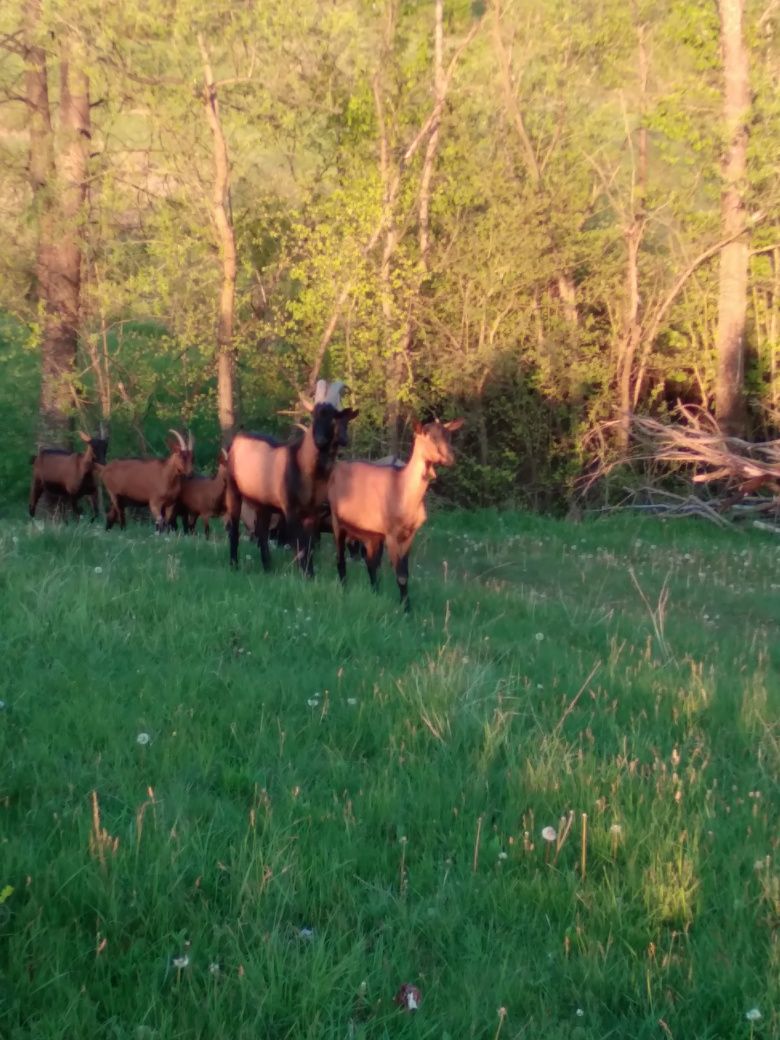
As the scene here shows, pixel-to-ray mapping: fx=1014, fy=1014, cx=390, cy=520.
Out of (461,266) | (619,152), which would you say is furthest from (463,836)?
(619,152)

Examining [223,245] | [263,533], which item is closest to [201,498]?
[223,245]

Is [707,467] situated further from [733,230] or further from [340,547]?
[340,547]

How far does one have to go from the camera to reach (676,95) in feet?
59.3

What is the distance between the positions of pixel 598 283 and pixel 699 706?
15.4 meters

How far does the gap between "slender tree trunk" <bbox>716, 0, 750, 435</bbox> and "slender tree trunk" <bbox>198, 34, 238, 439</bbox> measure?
8634 mm

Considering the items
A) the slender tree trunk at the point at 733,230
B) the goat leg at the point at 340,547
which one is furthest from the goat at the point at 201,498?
the slender tree trunk at the point at 733,230

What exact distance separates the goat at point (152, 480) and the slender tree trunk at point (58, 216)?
3744 millimetres

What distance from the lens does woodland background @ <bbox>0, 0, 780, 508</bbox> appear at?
1794cm

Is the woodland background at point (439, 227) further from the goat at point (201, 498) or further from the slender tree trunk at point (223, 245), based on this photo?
the goat at point (201, 498)

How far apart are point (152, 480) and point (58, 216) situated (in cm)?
599

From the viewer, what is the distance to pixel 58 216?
1836 cm

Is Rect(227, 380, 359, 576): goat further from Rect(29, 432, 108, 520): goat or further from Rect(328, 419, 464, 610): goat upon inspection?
Rect(29, 432, 108, 520): goat

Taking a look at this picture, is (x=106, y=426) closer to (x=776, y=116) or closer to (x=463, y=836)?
(x=776, y=116)

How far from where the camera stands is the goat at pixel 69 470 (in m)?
17.3
